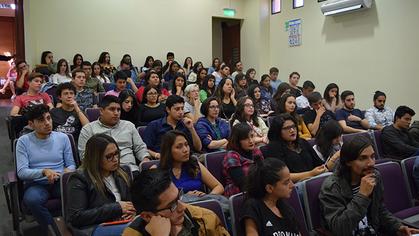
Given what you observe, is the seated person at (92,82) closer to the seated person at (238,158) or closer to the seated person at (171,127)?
the seated person at (171,127)

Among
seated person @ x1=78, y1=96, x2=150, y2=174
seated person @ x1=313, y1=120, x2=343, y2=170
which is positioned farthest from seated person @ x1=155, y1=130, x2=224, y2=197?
seated person @ x1=313, y1=120, x2=343, y2=170

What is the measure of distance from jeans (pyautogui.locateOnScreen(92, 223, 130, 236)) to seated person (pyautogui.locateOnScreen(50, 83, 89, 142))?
1.85 metres

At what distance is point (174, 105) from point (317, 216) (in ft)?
5.79

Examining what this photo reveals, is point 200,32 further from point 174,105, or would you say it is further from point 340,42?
point 174,105

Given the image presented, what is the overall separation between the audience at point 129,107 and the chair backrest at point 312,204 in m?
2.40

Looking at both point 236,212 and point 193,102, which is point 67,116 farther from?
point 236,212

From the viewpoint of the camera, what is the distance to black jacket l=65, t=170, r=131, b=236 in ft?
6.75

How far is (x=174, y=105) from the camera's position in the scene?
137 inches

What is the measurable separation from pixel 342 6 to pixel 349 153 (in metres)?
5.88

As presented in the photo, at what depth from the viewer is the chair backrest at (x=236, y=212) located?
6.03 feet

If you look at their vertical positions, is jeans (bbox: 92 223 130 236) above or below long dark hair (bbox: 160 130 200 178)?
below

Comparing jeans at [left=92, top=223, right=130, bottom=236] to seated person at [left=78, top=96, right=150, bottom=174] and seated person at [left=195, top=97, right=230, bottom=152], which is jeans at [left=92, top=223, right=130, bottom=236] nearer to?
seated person at [left=78, top=96, right=150, bottom=174]

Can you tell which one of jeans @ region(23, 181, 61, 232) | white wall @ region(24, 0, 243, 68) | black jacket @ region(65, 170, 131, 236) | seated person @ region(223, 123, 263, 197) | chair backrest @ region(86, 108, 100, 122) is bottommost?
jeans @ region(23, 181, 61, 232)

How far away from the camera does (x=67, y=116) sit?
369cm
